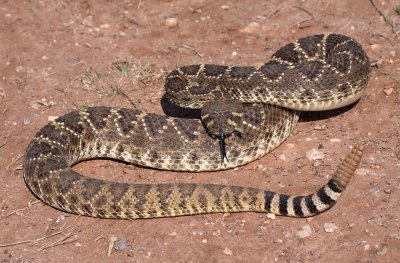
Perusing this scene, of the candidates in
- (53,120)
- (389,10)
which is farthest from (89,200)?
(389,10)

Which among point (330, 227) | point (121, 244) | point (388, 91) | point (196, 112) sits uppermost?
point (388, 91)

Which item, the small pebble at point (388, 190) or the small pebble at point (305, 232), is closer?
the small pebble at point (305, 232)

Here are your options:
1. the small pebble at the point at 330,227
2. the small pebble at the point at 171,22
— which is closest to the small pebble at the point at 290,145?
the small pebble at the point at 330,227

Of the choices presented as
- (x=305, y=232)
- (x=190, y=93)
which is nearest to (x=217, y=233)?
(x=305, y=232)

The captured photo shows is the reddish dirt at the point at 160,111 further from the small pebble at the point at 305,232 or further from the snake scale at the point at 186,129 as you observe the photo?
the snake scale at the point at 186,129

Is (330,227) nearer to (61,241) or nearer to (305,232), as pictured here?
(305,232)

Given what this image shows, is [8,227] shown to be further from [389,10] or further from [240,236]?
[389,10]
